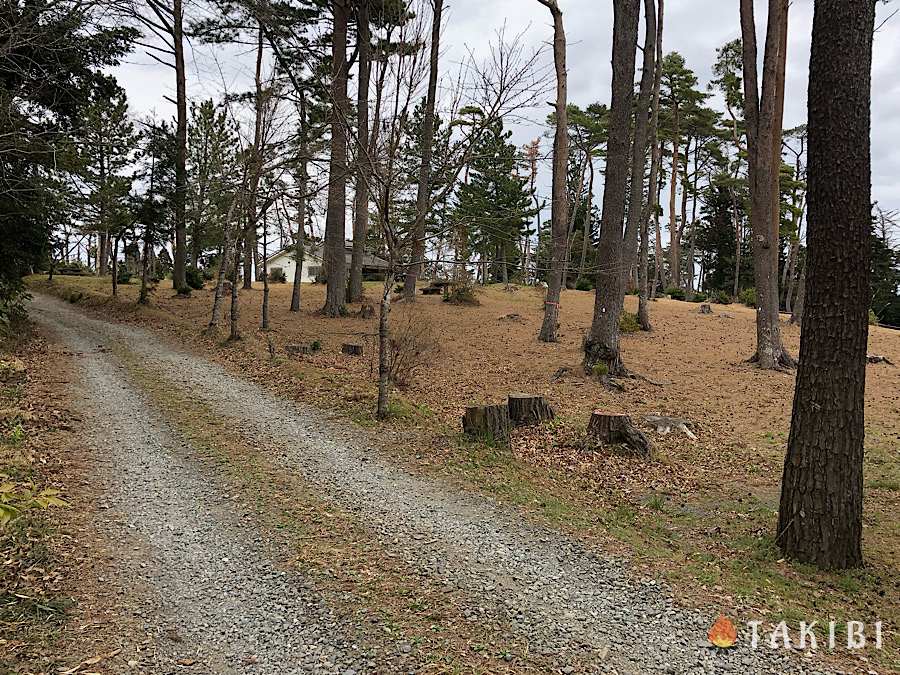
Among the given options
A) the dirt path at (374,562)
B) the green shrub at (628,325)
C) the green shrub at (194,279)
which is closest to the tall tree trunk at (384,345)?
the dirt path at (374,562)

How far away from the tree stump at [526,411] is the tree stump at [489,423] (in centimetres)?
47

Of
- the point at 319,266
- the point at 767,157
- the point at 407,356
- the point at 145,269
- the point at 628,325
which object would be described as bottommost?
the point at 407,356

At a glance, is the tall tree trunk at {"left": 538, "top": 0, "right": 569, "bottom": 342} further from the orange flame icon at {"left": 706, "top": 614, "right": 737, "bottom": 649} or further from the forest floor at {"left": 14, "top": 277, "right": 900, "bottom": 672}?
the orange flame icon at {"left": 706, "top": 614, "right": 737, "bottom": 649}

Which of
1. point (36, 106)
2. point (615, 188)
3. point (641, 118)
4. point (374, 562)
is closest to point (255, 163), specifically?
point (36, 106)

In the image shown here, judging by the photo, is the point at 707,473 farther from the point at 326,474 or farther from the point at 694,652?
the point at 326,474

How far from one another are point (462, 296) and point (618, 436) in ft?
46.1

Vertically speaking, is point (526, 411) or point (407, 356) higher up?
point (407, 356)

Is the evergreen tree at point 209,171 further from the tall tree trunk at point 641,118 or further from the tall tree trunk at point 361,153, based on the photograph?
the tall tree trunk at point 641,118

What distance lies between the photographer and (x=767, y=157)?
11.7 m

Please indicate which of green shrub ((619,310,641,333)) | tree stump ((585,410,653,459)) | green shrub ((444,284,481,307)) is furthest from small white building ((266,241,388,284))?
tree stump ((585,410,653,459))

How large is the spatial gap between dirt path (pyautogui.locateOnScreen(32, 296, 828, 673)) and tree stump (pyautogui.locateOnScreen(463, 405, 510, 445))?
51.4 inches

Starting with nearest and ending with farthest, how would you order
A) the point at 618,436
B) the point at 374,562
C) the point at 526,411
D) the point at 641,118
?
the point at 374,562 < the point at 618,436 < the point at 526,411 < the point at 641,118

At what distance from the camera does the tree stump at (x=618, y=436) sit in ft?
22.2

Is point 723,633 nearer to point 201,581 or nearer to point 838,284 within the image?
point 838,284
